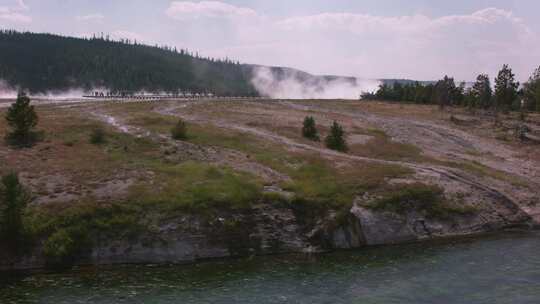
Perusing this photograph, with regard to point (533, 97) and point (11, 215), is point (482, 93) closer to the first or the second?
point (533, 97)

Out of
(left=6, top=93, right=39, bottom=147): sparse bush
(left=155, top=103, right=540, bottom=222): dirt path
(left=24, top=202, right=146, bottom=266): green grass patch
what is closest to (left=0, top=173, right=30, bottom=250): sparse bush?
(left=24, top=202, right=146, bottom=266): green grass patch

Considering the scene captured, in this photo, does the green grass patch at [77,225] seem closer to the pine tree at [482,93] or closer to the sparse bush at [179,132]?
the sparse bush at [179,132]

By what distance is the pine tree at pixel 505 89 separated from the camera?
516 feet

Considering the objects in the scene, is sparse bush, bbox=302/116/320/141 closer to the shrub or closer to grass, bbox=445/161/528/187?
grass, bbox=445/161/528/187

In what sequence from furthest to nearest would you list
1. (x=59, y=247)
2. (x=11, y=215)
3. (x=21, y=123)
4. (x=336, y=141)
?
1. (x=336, y=141)
2. (x=21, y=123)
3. (x=59, y=247)
4. (x=11, y=215)

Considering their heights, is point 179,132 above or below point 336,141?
above

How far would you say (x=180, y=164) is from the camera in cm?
5869

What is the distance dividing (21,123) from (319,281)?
1737 inches

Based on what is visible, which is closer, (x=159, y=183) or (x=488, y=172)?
(x=159, y=183)

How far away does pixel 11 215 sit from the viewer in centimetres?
4097

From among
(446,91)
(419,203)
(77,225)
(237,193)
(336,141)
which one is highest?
(446,91)

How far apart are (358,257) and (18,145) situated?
41409 mm

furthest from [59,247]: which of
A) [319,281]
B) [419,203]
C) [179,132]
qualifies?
[419,203]

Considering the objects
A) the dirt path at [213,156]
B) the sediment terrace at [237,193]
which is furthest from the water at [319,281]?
the dirt path at [213,156]
